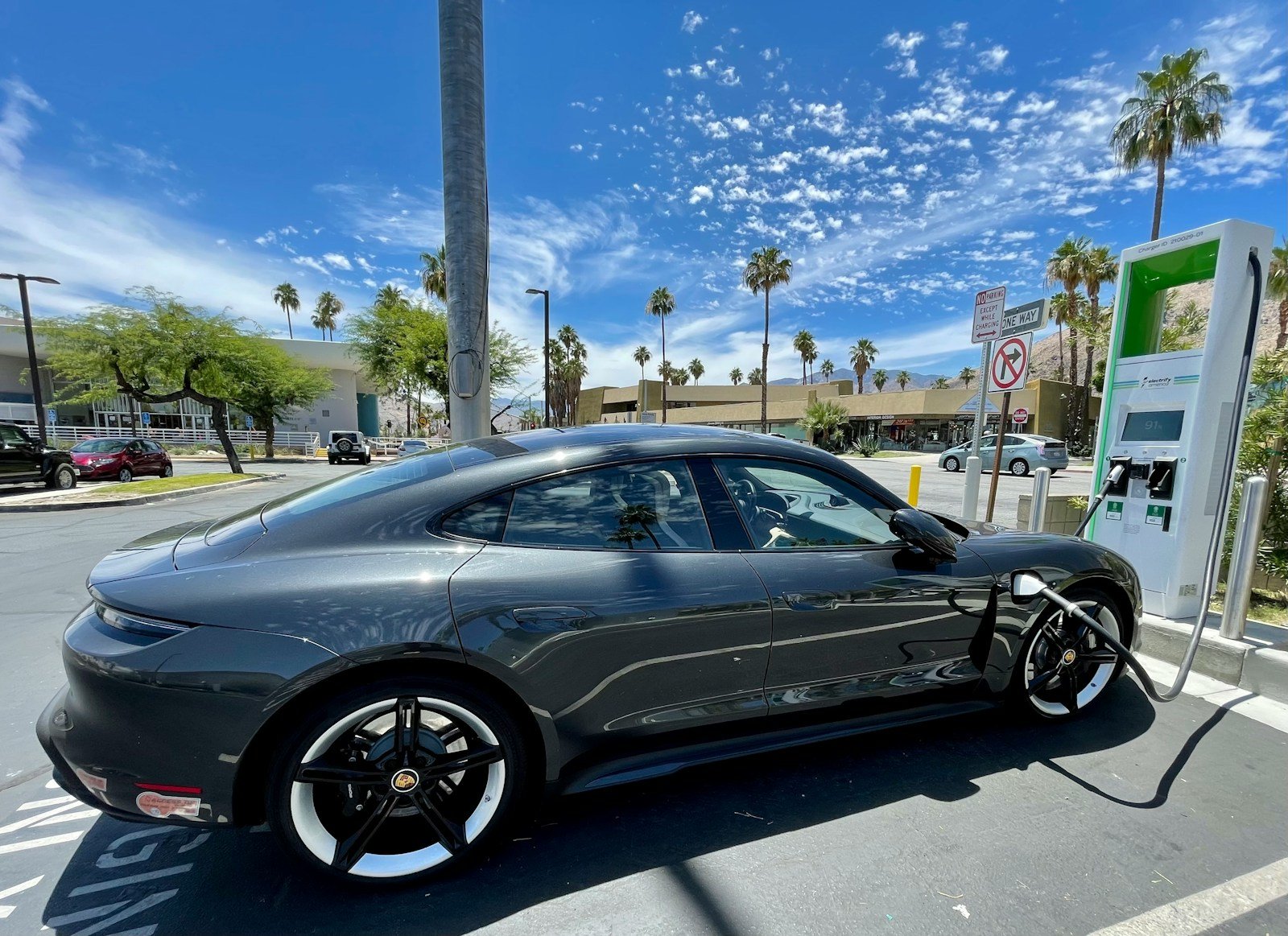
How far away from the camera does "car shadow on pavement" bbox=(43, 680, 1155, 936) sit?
1656 mm

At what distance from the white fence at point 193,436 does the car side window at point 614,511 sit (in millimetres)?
36688

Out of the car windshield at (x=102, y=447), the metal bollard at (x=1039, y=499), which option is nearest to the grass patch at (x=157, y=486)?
the car windshield at (x=102, y=447)

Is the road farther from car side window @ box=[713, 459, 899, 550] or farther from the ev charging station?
the ev charging station

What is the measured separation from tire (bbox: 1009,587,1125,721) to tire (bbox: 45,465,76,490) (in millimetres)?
17979

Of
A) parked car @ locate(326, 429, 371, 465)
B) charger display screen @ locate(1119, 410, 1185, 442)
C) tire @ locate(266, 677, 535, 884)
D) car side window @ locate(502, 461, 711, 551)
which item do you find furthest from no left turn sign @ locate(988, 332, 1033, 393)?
parked car @ locate(326, 429, 371, 465)

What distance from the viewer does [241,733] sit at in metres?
1.57

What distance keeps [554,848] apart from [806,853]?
87 centimetres

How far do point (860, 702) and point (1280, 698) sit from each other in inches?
108

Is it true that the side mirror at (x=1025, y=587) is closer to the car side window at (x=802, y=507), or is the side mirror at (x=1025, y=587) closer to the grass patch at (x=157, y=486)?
the car side window at (x=802, y=507)

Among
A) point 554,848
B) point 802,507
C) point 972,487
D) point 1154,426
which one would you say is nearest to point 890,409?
point 972,487

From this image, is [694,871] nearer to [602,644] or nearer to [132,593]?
[602,644]

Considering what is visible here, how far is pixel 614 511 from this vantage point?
6.88 ft

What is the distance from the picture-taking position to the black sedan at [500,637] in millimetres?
1585

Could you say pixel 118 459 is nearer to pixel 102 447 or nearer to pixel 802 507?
pixel 102 447
